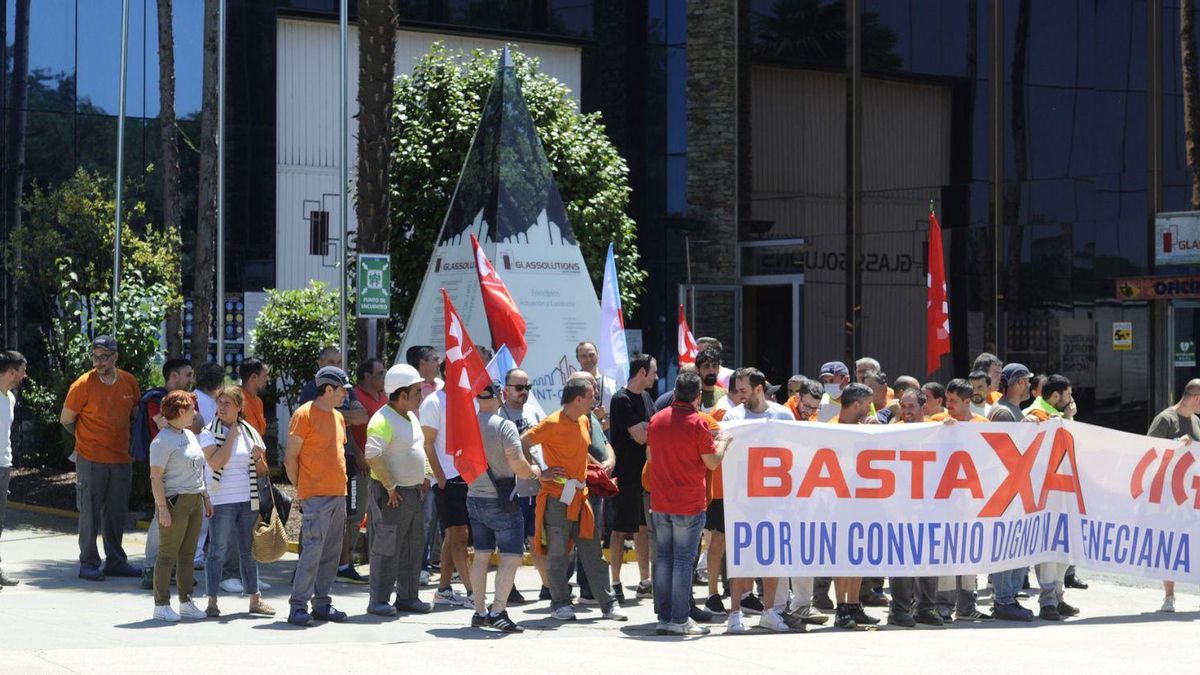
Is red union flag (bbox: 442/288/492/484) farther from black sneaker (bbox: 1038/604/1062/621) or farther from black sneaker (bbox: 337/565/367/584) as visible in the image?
black sneaker (bbox: 1038/604/1062/621)

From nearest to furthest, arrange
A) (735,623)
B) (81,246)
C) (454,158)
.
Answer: (735,623), (454,158), (81,246)

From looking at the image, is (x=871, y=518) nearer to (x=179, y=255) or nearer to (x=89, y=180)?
(x=179, y=255)

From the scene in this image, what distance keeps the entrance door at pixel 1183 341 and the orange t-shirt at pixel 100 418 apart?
540 inches

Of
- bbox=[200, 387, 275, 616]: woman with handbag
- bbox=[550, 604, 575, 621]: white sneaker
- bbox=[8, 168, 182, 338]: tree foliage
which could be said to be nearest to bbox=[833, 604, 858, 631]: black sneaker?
bbox=[550, 604, 575, 621]: white sneaker

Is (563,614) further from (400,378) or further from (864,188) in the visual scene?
(864,188)

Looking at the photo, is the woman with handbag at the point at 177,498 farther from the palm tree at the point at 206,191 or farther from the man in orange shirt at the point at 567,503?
the palm tree at the point at 206,191

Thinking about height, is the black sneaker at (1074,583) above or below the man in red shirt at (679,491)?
below

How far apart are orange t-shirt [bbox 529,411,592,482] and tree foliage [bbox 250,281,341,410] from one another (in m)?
10.7

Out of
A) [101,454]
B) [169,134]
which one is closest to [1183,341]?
[169,134]

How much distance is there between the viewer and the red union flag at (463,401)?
11023mm

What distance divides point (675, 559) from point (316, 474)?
8.56ft

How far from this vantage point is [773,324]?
89.3 ft

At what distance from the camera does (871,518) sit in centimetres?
1166

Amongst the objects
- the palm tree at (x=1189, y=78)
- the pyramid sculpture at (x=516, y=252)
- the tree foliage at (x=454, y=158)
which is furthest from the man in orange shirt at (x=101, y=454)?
the palm tree at (x=1189, y=78)
